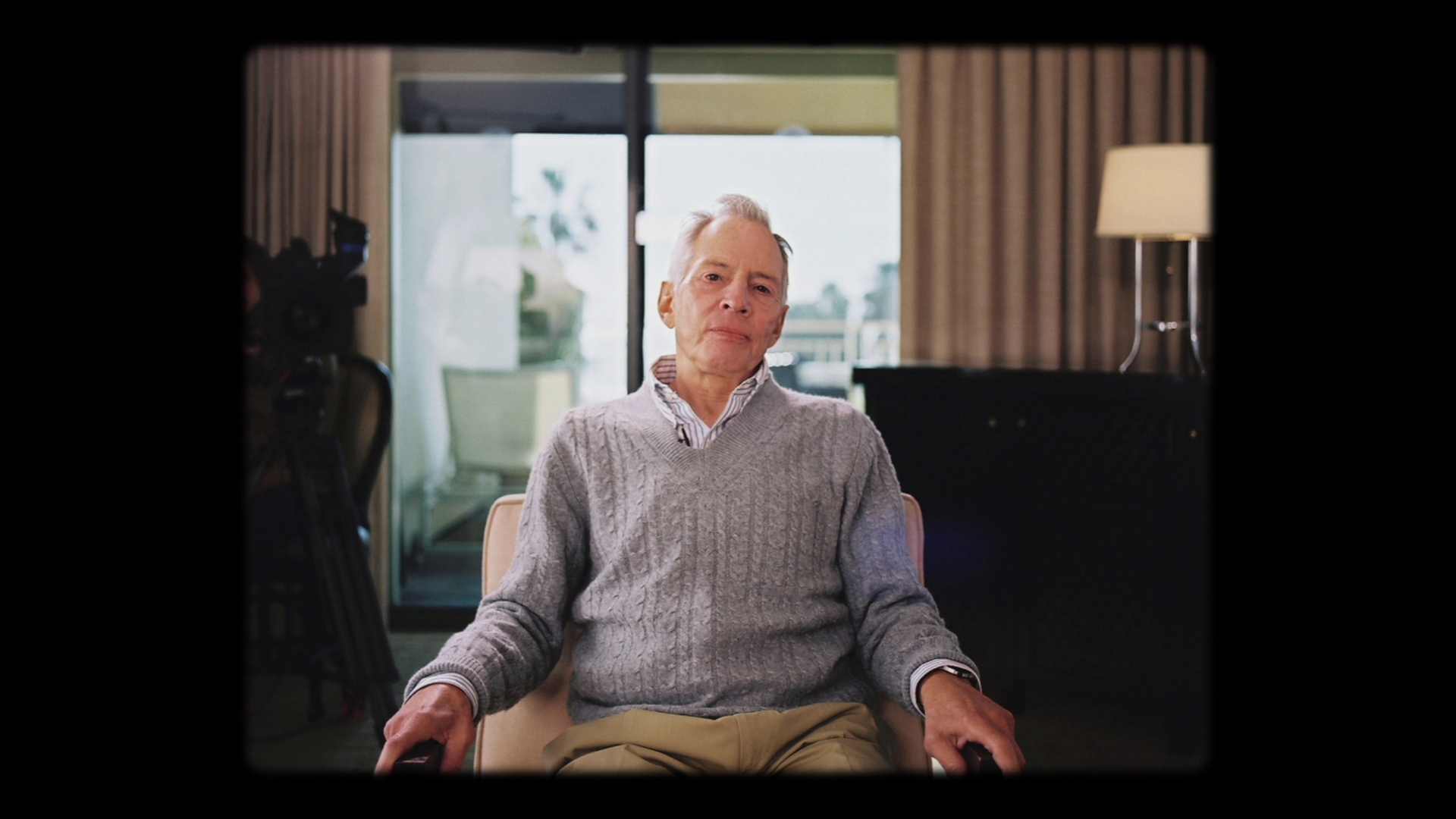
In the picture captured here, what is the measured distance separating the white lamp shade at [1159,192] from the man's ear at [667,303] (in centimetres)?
163

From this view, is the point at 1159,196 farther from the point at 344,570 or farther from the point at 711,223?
the point at 344,570

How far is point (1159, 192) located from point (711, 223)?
1725mm

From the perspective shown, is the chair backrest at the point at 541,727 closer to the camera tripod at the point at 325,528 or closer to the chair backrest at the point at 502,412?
the camera tripod at the point at 325,528

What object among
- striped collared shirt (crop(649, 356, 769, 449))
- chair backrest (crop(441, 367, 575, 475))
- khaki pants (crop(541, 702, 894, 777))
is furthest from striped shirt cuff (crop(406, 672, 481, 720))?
chair backrest (crop(441, 367, 575, 475))

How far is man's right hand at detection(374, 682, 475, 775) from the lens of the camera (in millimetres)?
949

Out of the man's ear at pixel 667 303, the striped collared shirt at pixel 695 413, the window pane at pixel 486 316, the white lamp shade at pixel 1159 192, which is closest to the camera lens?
the striped collared shirt at pixel 695 413

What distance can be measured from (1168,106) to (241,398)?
334cm

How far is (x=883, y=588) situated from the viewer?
1242 millimetres

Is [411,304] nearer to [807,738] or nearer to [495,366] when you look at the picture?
[495,366]

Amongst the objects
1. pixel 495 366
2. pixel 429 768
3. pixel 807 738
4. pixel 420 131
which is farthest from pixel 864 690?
pixel 420 131

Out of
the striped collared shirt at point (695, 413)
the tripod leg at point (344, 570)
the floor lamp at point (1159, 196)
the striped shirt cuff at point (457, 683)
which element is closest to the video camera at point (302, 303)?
the tripod leg at point (344, 570)

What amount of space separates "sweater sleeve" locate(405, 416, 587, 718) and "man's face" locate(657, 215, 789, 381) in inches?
7.9

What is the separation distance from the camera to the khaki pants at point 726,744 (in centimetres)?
111

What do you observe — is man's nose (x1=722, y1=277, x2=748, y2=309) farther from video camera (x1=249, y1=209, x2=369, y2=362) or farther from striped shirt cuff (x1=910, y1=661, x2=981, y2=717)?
video camera (x1=249, y1=209, x2=369, y2=362)
